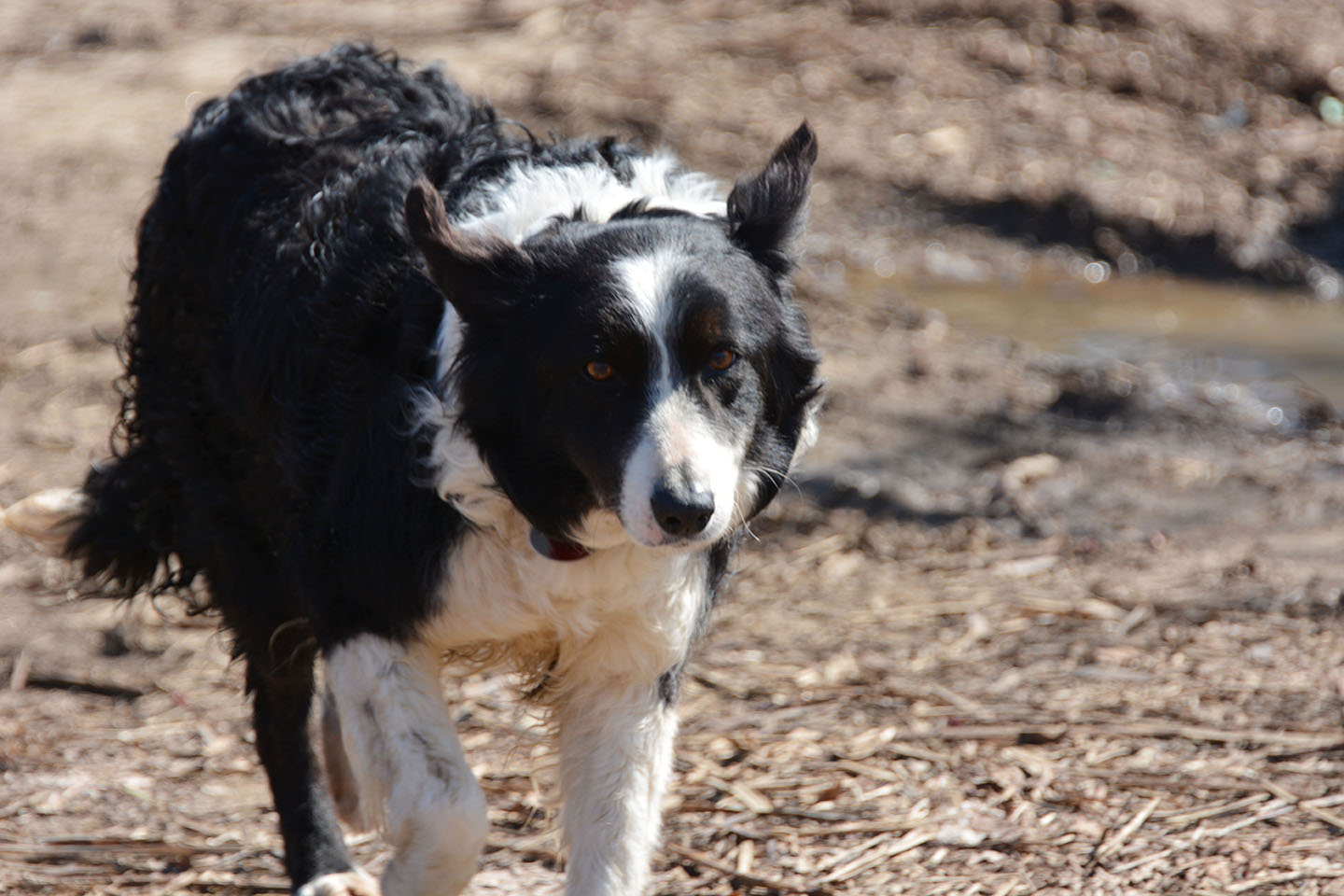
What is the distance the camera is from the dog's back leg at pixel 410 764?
3.21 m

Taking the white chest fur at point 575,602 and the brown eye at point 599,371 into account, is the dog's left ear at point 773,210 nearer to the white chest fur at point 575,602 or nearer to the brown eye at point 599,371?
the brown eye at point 599,371

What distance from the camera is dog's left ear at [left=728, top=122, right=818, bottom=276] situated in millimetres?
3457

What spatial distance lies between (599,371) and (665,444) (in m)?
0.23

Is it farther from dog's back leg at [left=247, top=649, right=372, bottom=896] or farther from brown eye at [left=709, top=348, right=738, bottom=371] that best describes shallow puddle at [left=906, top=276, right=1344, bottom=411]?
brown eye at [left=709, top=348, right=738, bottom=371]

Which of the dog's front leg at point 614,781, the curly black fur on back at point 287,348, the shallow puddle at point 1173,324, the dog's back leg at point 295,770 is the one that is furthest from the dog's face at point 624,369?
the shallow puddle at point 1173,324

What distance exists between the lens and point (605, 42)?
12141mm

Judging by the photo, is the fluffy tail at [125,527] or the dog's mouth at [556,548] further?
the fluffy tail at [125,527]

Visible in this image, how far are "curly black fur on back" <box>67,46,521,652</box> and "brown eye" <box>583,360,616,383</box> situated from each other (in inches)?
18.4

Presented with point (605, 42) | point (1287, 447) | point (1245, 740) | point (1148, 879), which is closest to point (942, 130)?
point (605, 42)

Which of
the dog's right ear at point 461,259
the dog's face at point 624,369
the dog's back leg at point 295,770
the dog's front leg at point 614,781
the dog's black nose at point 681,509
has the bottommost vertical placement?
the dog's back leg at point 295,770

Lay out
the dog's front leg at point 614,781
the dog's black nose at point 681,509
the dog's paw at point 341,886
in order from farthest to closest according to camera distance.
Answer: the dog's paw at point 341,886, the dog's front leg at point 614,781, the dog's black nose at point 681,509

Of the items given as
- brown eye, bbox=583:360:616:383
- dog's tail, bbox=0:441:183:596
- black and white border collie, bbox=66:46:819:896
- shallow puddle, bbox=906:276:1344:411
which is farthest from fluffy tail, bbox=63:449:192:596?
shallow puddle, bbox=906:276:1344:411

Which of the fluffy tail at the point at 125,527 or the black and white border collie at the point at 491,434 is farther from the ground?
the black and white border collie at the point at 491,434

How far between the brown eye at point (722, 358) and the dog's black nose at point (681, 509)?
0.32 m
